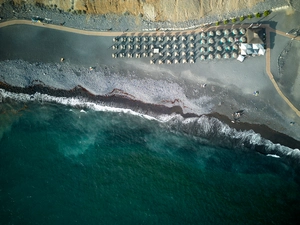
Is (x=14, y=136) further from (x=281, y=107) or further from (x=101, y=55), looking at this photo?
(x=281, y=107)

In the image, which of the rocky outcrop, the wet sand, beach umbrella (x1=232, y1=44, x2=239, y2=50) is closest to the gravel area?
the rocky outcrop

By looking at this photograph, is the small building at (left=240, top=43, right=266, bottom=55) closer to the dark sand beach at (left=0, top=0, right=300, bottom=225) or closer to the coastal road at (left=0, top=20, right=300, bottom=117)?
the dark sand beach at (left=0, top=0, right=300, bottom=225)

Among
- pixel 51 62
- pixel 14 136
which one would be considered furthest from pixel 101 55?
pixel 14 136

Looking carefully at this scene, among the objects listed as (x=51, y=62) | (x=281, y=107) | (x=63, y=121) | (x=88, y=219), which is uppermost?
(x=51, y=62)

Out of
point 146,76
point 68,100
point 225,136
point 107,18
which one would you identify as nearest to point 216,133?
point 225,136

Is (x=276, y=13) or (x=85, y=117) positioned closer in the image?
(x=276, y=13)

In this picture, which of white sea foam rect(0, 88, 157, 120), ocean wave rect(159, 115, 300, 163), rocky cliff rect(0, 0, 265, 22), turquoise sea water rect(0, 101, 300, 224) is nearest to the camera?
rocky cliff rect(0, 0, 265, 22)

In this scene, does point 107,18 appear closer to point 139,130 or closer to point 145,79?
point 145,79
